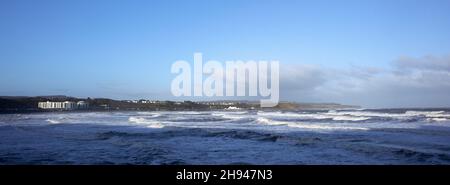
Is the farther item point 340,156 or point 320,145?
point 320,145

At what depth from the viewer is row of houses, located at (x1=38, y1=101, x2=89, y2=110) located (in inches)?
3199

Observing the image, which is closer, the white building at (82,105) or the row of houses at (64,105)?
the row of houses at (64,105)

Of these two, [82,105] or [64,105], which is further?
[82,105]

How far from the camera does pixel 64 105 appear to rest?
86.0m

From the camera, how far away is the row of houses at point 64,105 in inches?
3199

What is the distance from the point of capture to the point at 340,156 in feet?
34.4

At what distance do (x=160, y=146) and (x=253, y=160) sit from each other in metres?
4.10

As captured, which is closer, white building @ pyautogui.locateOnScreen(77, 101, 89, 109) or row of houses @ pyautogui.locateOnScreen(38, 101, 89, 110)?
row of houses @ pyautogui.locateOnScreen(38, 101, 89, 110)
